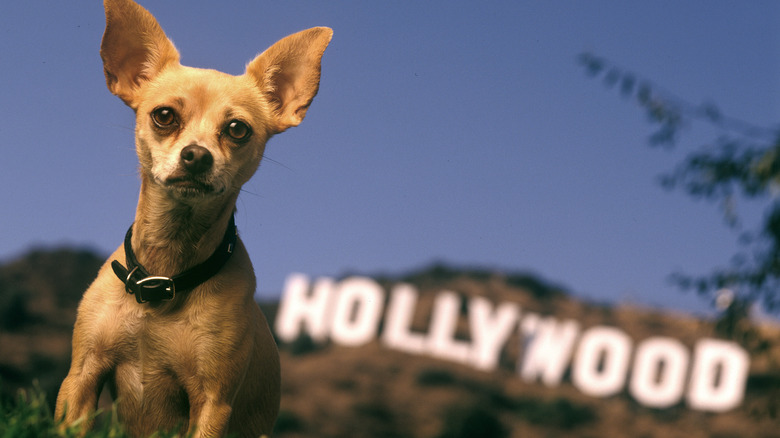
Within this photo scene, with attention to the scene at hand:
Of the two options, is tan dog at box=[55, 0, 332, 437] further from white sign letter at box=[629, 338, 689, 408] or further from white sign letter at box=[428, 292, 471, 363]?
white sign letter at box=[629, 338, 689, 408]

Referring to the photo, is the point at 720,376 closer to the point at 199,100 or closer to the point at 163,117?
the point at 199,100

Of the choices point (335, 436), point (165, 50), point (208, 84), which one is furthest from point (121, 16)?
point (335, 436)

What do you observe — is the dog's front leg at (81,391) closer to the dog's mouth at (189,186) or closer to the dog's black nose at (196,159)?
the dog's mouth at (189,186)

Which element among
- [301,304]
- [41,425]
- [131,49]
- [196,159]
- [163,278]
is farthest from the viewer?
[301,304]

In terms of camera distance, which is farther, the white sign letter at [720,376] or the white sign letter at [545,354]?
the white sign letter at [545,354]

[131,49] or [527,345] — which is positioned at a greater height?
[131,49]

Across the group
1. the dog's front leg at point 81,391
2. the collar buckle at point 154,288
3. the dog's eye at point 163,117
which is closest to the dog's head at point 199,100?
the dog's eye at point 163,117

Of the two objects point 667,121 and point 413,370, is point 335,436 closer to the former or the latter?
point 413,370

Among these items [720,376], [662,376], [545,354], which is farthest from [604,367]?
[720,376]
